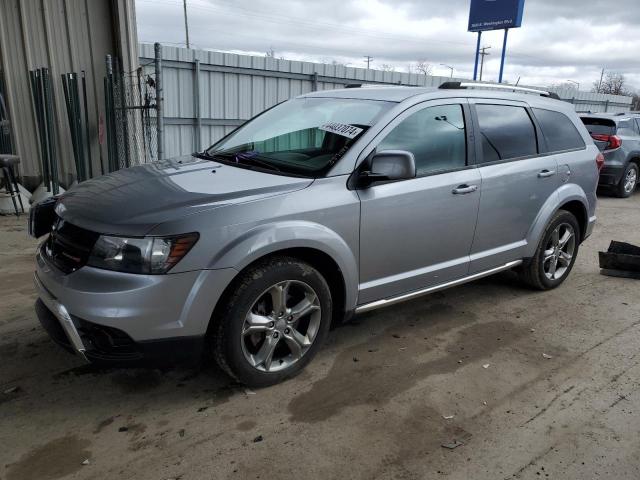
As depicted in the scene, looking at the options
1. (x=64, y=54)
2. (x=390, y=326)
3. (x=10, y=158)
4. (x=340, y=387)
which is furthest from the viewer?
(x=64, y=54)

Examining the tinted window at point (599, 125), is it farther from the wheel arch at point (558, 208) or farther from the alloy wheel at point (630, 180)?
the wheel arch at point (558, 208)

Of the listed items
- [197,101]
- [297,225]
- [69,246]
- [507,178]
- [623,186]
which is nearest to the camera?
[69,246]

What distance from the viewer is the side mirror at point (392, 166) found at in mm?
3158

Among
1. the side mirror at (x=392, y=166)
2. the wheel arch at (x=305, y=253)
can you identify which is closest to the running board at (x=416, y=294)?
the wheel arch at (x=305, y=253)

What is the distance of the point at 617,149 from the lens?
10.6 metres

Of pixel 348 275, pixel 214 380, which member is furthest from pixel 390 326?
pixel 214 380

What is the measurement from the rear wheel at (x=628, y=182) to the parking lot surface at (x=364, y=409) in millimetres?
7745

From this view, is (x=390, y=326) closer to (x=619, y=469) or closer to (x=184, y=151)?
(x=619, y=469)

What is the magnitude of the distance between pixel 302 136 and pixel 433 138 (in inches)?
36.9

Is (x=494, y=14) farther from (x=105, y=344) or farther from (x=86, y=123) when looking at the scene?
(x=105, y=344)

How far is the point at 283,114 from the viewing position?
4.21m

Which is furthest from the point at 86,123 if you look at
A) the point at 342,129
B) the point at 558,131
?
the point at 558,131

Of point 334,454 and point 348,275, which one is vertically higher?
point 348,275

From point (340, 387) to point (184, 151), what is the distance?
7.58 metres
